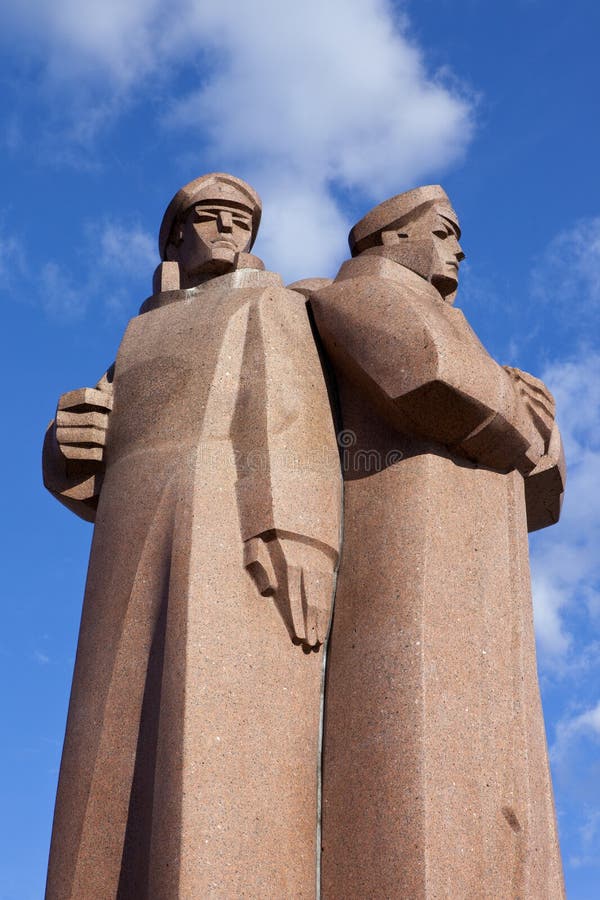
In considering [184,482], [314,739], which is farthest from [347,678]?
[184,482]

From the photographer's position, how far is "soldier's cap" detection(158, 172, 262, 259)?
891cm

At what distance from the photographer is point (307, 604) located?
7047 millimetres

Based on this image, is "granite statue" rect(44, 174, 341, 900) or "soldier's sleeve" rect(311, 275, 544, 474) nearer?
"granite statue" rect(44, 174, 341, 900)

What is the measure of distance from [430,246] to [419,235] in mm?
188

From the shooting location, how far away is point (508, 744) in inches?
275

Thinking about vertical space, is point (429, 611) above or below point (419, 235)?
below

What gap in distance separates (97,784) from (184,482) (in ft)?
5.26

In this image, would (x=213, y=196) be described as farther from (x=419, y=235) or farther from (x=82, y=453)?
(x=82, y=453)

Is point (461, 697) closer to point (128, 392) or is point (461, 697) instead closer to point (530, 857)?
point (530, 857)

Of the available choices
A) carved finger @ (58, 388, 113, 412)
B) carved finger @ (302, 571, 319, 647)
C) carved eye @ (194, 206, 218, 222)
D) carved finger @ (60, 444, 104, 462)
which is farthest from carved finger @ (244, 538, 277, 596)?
carved eye @ (194, 206, 218, 222)

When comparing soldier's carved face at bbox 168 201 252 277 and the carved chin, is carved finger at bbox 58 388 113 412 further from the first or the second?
the carved chin

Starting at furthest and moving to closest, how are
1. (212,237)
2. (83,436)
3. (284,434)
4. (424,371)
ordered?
(212,237) < (83,436) < (284,434) < (424,371)

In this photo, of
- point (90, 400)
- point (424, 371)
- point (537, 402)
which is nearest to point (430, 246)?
point (537, 402)

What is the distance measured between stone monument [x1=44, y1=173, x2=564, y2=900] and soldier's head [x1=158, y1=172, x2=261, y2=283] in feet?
1.45
